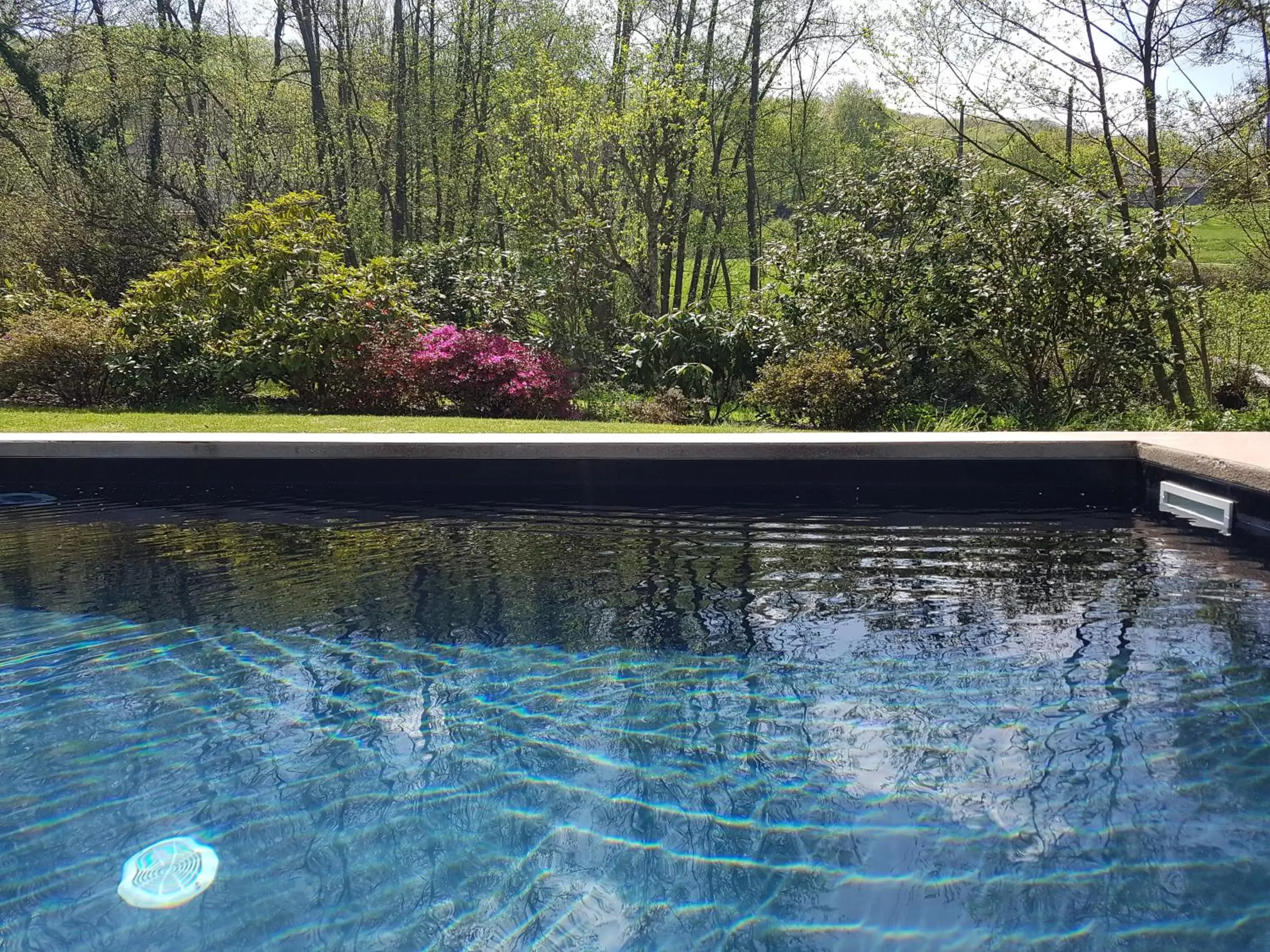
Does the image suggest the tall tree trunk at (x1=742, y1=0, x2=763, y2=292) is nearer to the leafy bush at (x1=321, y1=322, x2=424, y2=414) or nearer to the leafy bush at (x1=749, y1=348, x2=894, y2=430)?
the leafy bush at (x1=749, y1=348, x2=894, y2=430)

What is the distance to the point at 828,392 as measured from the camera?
7.41m

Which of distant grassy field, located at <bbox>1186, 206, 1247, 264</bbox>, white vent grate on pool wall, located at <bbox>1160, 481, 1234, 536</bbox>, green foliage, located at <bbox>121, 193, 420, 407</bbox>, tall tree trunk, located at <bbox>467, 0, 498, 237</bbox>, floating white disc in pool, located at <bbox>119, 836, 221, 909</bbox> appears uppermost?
tall tree trunk, located at <bbox>467, 0, 498, 237</bbox>

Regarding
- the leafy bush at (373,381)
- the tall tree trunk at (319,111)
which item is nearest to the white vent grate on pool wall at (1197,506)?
the leafy bush at (373,381)

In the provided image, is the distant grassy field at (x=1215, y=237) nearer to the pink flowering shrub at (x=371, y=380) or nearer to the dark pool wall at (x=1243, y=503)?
the dark pool wall at (x=1243, y=503)

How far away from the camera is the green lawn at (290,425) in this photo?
707cm

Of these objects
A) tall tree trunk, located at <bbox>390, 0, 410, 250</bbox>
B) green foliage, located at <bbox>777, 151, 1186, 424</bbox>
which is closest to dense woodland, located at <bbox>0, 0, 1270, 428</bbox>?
green foliage, located at <bbox>777, 151, 1186, 424</bbox>

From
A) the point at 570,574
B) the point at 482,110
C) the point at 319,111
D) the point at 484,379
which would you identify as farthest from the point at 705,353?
the point at 319,111

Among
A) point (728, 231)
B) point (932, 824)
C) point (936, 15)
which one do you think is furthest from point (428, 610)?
point (728, 231)

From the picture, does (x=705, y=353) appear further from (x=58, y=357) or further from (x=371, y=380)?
(x=58, y=357)

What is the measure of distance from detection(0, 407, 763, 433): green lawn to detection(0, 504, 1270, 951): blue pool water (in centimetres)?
259

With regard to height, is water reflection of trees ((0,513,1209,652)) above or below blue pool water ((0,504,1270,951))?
above

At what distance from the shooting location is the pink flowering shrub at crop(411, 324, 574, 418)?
8516mm

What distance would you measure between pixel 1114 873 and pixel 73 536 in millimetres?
4999

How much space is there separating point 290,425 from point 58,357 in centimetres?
325
